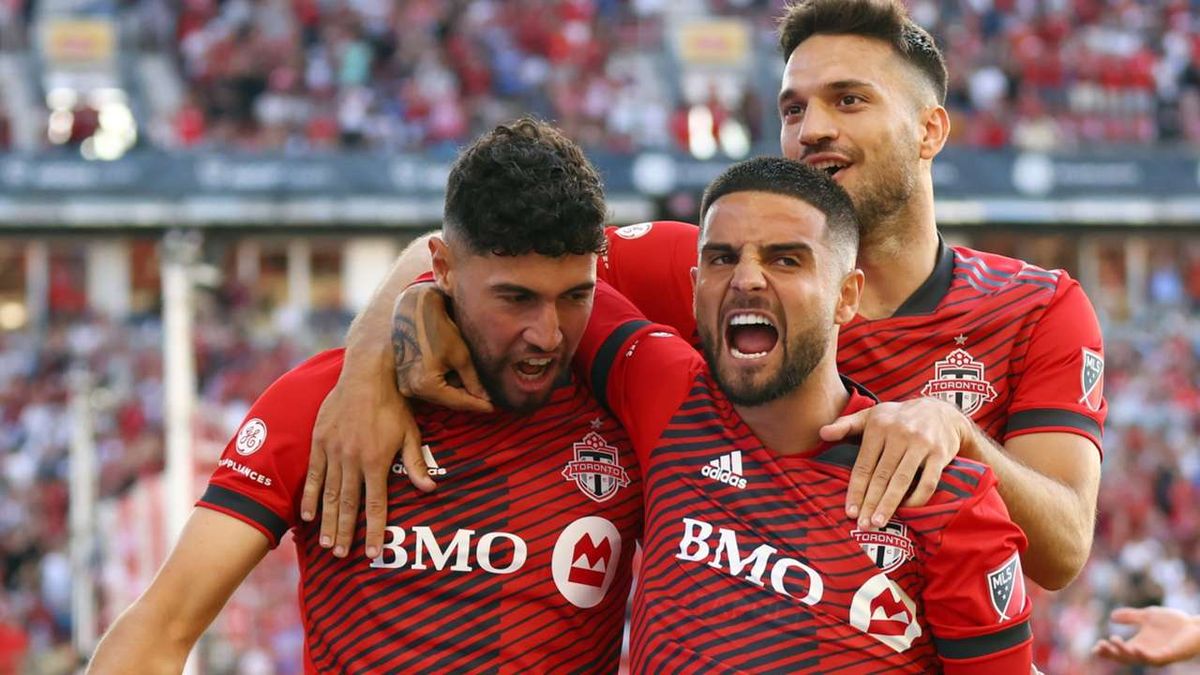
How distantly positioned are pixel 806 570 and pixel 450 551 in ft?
2.58

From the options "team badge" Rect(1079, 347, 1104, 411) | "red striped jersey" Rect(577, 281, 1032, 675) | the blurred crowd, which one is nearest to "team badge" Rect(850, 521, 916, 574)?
"red striped jersey" Rect(577, 281, 1032, 675)

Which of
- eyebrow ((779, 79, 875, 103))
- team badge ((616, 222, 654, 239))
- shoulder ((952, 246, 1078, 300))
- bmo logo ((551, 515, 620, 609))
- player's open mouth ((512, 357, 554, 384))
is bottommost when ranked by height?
bmo logo ((551, 515, 620, 609))

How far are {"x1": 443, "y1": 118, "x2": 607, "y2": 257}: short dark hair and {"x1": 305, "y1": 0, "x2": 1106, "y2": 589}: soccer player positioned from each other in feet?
1.01

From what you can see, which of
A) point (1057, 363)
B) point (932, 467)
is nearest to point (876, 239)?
point (1057, 363)

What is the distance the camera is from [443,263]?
3.88 meters

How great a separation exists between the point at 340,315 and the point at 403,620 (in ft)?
61.3

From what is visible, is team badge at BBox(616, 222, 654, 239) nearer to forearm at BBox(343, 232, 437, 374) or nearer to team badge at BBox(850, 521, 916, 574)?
forearm at BBox(343, 232, 437, 374)

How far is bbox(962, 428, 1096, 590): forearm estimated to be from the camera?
3.54 meters

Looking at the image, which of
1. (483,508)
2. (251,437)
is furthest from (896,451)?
(251,437)

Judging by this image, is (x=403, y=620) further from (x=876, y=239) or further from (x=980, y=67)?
(x=980, y=67)

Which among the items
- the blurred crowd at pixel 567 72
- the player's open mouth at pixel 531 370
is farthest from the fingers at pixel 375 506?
the blurred crowd at pixel 567 72

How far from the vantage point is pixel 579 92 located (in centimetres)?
2291

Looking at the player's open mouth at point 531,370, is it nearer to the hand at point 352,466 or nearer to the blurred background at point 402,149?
the hand at point 352,466

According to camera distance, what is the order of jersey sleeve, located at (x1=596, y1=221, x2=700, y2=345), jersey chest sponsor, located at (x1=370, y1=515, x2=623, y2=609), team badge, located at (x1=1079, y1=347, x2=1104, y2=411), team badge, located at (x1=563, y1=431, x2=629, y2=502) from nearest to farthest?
jersey chest sponsor, located at (x1=370, y1=515, x2=623, y2=609) → team badge, located at (x1=563, y1=431, x2=629, y2=502) → team badge, located at (x1=1079, y1=347, x2=1104, y2=411) → jersey sleeve, located at (x1=596, y1=221, x2=700, y2=345)
